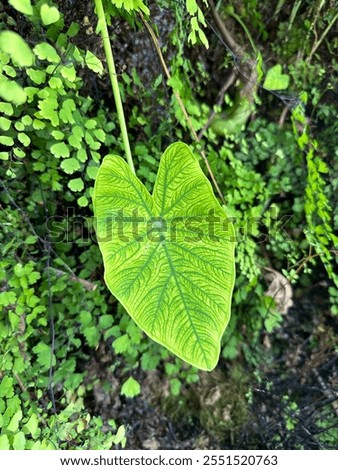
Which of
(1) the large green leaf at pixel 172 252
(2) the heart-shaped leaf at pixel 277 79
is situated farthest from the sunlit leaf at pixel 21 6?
(2) the heart-shaped leaf at pixel 277 79

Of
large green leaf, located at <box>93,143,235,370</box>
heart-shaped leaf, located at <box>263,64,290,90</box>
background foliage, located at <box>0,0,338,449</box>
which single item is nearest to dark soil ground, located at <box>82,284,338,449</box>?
background foliage, located at <box>0,0,338,449</box>

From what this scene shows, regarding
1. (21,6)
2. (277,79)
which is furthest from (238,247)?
(21,6)

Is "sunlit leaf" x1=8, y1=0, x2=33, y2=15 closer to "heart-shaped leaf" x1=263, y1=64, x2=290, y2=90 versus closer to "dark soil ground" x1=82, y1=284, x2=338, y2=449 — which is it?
"heart-shaped leaf" x1=263, y1=64, x2=290, y2=90

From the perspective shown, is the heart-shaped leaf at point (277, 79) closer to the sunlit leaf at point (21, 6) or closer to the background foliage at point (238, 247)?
the background foliage at point (238, 247)

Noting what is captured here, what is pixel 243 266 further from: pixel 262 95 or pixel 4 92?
pixel 4 92
